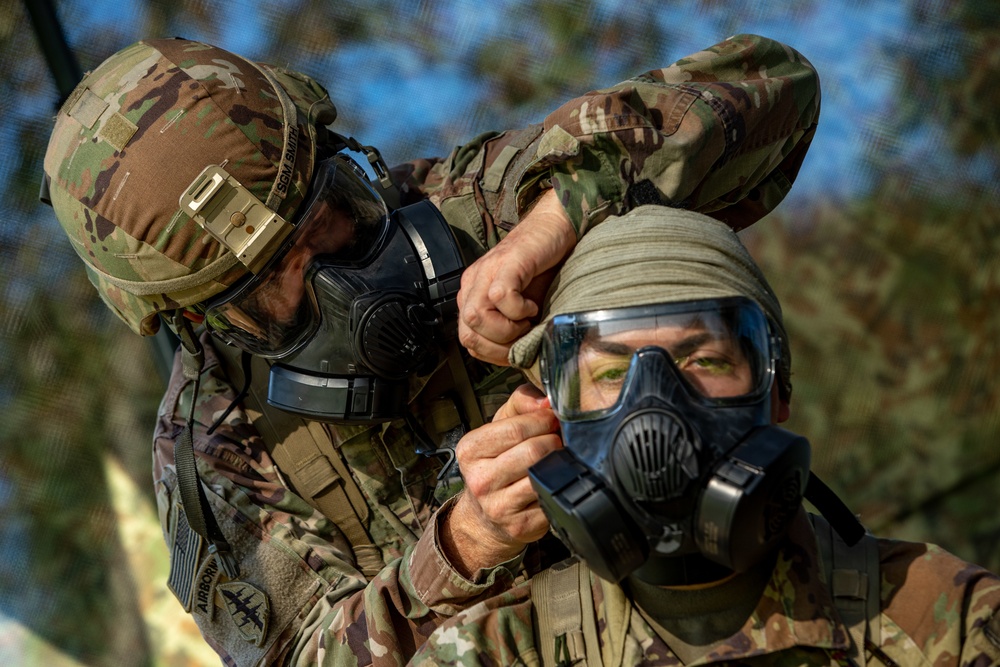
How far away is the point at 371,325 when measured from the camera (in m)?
2.58

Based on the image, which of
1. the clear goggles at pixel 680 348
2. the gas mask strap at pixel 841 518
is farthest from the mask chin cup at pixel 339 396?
the gas mask strap at pixel 841 518

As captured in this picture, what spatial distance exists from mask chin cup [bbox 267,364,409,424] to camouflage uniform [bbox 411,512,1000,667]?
0.85 metres

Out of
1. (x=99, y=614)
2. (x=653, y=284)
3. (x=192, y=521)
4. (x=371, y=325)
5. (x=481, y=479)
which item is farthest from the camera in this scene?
(x=99, y=614)

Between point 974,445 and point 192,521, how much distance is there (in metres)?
3.44

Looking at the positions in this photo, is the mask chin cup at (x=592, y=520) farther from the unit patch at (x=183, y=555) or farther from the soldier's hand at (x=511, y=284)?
the unit patch at (x=183, y=555)

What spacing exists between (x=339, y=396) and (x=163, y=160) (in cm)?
76

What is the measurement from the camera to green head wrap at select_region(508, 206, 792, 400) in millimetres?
1797

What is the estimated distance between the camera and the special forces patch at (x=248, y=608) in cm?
268

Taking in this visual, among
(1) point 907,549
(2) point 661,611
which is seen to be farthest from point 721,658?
(1) point 907,549

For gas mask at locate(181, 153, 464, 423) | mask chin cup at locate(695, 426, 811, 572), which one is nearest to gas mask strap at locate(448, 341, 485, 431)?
gas mask at locate(181, 153, 464, 423)

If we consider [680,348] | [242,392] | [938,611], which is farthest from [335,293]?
[938,611]

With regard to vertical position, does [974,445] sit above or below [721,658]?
below

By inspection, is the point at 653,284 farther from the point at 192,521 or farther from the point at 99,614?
the point at 99,614

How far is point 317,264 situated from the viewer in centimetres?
268
